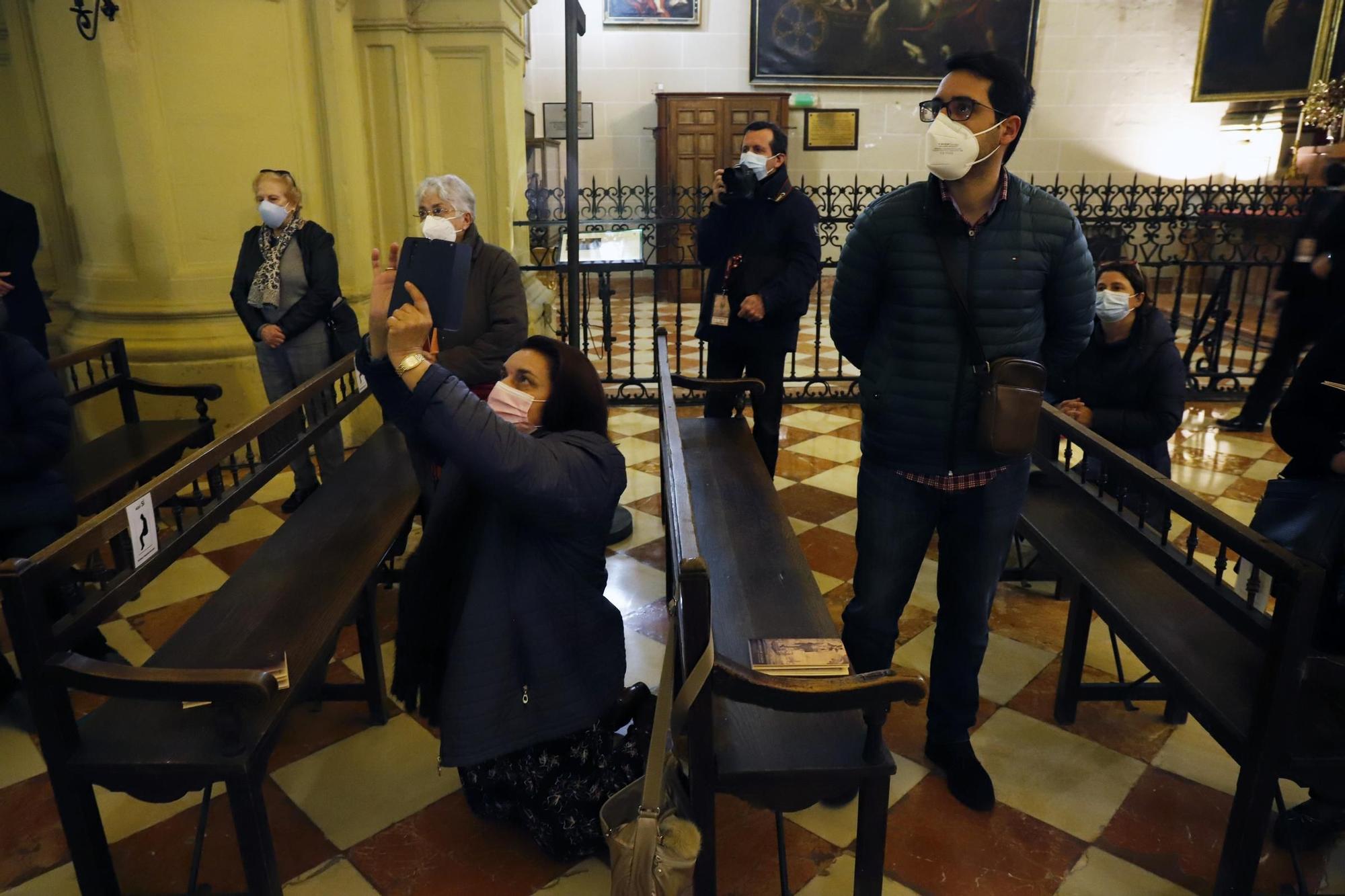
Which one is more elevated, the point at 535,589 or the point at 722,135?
the point at 722,135

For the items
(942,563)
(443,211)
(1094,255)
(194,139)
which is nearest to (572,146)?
(443,211)

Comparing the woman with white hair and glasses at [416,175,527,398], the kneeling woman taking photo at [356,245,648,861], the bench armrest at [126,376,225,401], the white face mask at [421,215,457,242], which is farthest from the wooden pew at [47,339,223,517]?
the kneeling woman taking photo at [356,245,648,861]

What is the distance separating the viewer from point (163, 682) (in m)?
1.59

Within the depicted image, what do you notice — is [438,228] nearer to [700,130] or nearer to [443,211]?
[443,211]

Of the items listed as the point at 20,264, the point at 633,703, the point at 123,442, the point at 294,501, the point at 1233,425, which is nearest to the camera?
the point at 633,703

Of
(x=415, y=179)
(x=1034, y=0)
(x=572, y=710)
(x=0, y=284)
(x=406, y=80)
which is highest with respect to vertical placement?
(x=1034, y=0)

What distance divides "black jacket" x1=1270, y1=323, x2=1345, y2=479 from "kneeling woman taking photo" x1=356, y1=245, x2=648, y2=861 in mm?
1511

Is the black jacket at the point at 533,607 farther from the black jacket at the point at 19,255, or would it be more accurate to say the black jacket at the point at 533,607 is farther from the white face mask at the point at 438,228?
the black jacket at the point at 19,255

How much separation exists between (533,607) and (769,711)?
526 millimetres

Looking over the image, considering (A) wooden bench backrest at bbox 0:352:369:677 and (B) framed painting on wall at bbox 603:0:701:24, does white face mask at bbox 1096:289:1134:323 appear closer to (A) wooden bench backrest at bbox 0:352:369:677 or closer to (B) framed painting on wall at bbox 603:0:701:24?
(A) wooden bench backrest at bbox 0:352:369:677

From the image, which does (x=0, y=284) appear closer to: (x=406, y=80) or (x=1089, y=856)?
(x=406, y=80)

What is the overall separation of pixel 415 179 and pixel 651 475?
7.46 feet

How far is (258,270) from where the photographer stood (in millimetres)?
3861

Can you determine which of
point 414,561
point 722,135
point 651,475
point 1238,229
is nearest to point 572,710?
point 414,561
